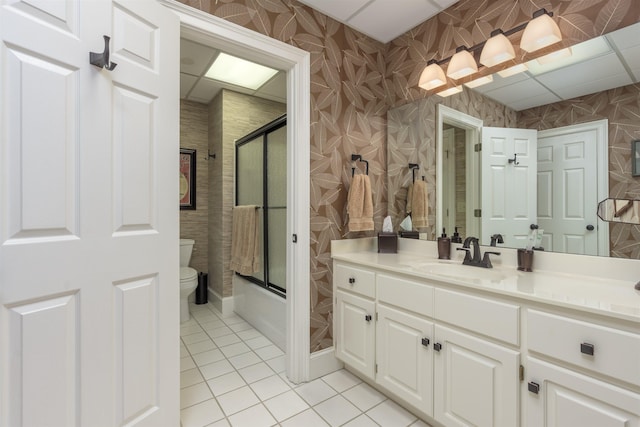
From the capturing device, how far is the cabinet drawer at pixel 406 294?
1439 millimetres

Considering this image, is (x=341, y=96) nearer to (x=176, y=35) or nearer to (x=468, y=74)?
(x=468, y=74)

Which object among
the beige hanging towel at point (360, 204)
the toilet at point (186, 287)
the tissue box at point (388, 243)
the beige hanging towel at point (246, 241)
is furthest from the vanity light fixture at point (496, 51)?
the toilet at point (186, 287)

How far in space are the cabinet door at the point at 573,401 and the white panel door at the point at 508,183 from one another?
79 cm

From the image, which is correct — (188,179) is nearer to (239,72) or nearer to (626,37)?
(239,72)

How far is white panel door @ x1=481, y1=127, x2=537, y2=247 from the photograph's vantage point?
1.64 metres

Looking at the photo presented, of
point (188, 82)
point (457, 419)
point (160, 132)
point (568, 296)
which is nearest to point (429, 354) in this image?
point (457, 419)

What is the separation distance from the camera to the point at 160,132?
1330mm

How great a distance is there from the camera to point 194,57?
2557 mm

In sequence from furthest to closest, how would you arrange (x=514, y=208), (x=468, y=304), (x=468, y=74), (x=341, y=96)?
(x=341, y=96) → (x=468, y=74) → (x=514, y=208) → (x=468, y=304)

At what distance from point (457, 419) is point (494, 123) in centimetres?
167

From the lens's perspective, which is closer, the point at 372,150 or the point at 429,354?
the point at 429,354

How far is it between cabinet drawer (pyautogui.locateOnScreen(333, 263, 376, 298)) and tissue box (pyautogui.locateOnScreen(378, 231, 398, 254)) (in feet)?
1.26

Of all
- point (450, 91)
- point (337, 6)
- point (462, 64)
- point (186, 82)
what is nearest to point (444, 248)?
point (450, 91)

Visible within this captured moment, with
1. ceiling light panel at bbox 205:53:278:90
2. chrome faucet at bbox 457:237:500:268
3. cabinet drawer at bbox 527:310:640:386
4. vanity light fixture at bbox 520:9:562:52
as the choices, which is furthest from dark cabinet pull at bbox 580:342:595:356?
ceiling light panel at bbox 205:53:278:90
